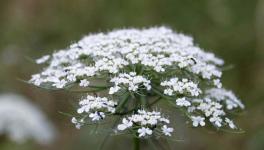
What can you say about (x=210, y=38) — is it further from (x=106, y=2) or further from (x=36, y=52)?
(x=36, y=52)

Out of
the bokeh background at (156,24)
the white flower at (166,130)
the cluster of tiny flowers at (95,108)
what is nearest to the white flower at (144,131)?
the white flower at (166,130)

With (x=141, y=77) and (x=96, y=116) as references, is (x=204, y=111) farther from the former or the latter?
(x=96, y=116)

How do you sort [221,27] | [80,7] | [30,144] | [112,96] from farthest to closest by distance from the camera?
[80,7] < [221,27] < [30,144] < [112,96]

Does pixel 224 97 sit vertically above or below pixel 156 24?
below

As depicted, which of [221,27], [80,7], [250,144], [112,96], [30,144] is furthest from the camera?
[80,7]

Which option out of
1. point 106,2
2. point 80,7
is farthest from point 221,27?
point 80,7

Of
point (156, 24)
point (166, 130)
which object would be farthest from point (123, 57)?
point (156, 24)

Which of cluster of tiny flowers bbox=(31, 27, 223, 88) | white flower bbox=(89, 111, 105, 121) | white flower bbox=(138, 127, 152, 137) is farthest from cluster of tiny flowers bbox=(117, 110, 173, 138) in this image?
cluster of tiny flowers bbox=(31, 27, 223, 88)
